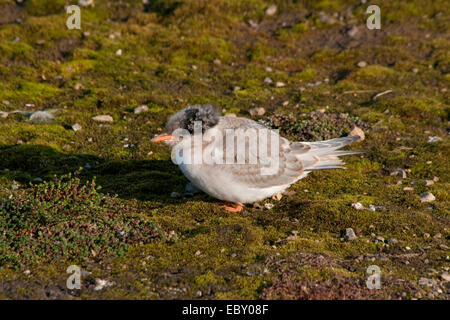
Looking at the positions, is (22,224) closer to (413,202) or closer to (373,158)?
(413,202)

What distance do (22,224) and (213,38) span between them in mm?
10507

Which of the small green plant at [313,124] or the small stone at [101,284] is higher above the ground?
the small green plant at [313,124]

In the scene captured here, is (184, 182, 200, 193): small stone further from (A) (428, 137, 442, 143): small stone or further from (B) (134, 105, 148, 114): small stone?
(A) (428, 137, 442, 143): small stone

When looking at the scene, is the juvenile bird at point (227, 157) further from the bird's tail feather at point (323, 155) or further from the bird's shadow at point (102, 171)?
the bird's shadow at point (102, 171)

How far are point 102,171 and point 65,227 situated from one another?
3.03m

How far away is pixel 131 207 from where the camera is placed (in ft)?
26.5

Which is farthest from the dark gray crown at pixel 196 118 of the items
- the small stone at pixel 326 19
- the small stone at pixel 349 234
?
the small stone at pixel 326 19

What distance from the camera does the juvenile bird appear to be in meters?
7.65

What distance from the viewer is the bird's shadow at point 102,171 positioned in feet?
29.2

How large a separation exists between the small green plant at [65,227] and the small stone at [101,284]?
0.50 m

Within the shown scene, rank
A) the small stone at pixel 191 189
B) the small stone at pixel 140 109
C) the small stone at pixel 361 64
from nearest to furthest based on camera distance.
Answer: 1. the small stone at pixel 191 189
2. the small stone at pixel 140 109
3. the small stone at pixel 361 64
